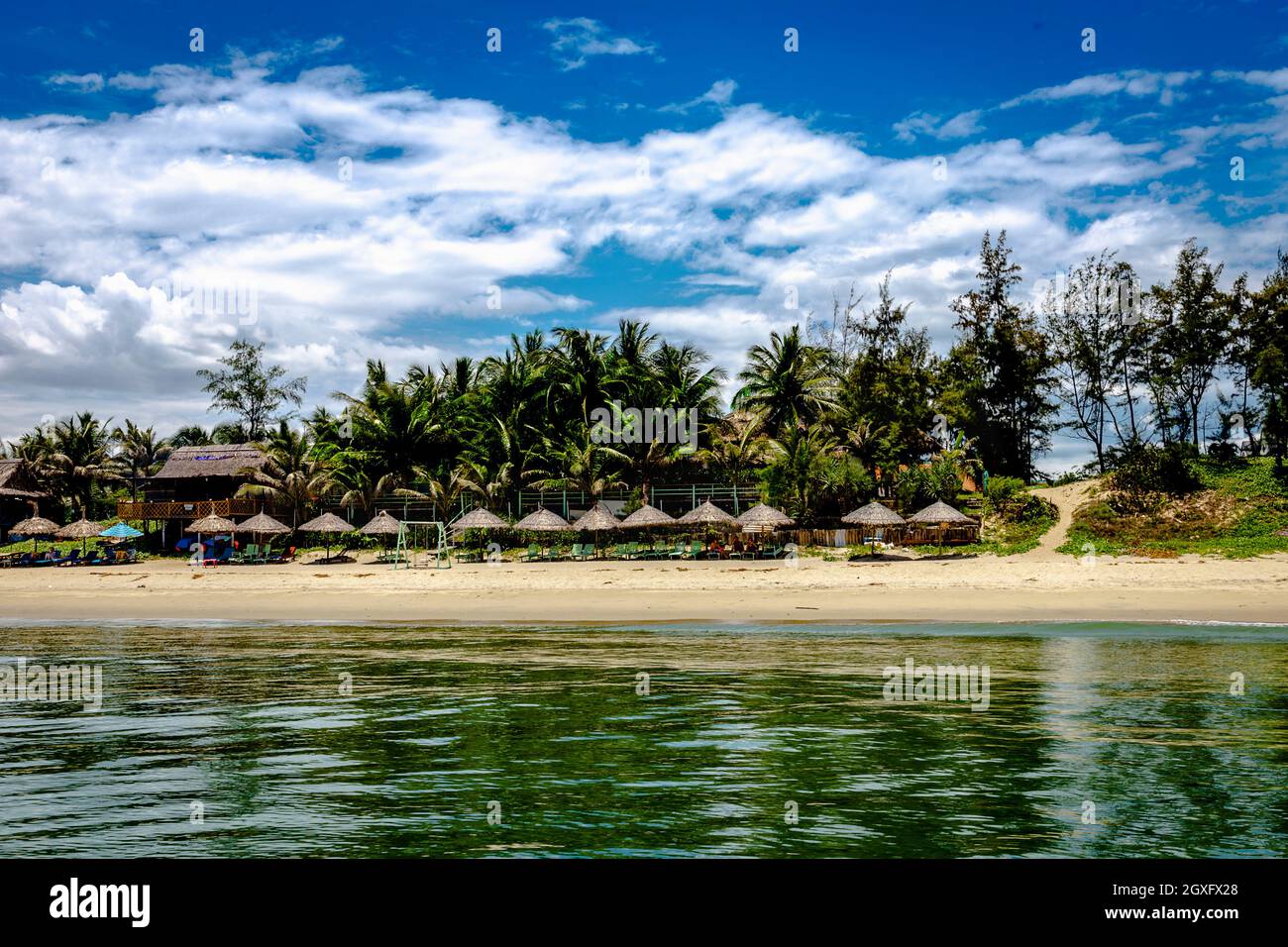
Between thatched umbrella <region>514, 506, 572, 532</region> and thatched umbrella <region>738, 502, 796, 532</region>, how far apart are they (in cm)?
713

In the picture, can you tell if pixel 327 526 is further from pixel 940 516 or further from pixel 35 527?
pixel 940 516

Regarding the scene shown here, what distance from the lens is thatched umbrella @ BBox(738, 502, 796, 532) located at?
118 ft

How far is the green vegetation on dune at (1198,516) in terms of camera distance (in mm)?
31609

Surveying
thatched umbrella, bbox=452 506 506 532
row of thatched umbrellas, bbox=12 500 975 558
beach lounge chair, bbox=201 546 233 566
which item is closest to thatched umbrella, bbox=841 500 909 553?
row of thatched umbrellas, bbox=12 500 975 558

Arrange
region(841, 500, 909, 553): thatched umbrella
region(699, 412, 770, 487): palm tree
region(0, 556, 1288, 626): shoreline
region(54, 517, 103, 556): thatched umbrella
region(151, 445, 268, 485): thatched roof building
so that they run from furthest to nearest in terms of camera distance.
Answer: region(151, 445, 268, 485): thatched roof building < region(54, 517, 103, 556): thatched umbrella < region(699, 412, 770, 487): palm tree < region(841, 500, 909, 553): thatched umbrella < region(0, 556, 1288, 626): shoreline

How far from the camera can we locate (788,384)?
4628 cm

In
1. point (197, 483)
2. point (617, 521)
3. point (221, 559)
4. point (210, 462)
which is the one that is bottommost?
point (221, 559)

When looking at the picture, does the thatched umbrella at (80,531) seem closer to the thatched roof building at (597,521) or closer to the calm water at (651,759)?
the thatched roof building at (597,521)

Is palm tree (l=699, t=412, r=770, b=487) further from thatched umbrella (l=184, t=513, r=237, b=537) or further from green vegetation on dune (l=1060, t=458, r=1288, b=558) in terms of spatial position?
thatched umbrella (l=184, t=513, r=237, b=537)

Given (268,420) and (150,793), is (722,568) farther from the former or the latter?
(268,420)

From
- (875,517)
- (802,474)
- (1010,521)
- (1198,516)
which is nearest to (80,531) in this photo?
(802,474)

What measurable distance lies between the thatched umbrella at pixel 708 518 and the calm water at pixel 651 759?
19969 millimetres

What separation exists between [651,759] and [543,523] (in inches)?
1123
